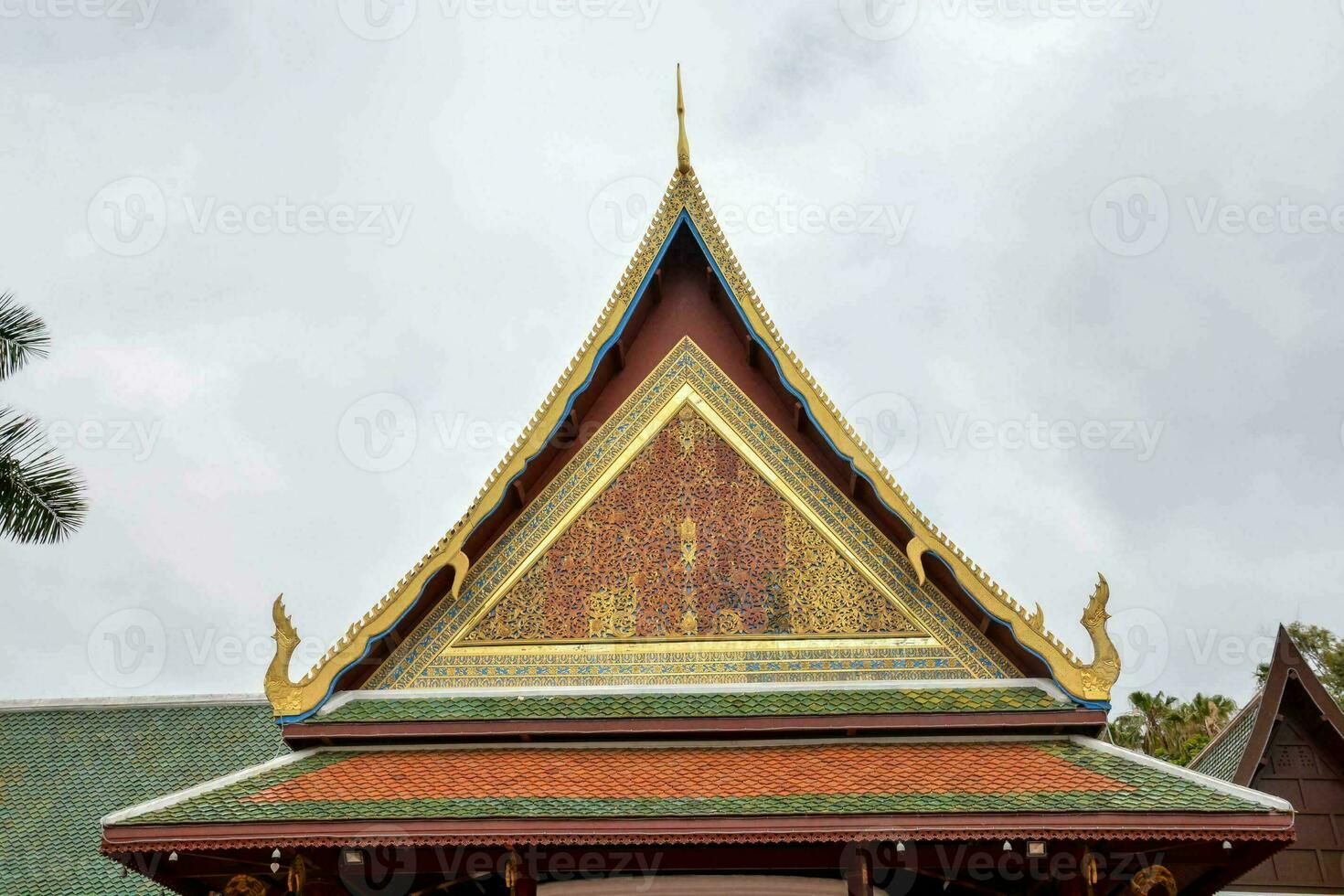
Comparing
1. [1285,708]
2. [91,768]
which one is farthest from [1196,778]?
[91,768]

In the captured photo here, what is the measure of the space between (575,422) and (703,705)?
8.04 ft

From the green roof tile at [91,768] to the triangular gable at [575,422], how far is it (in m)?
2.78

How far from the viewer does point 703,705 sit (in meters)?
8.51

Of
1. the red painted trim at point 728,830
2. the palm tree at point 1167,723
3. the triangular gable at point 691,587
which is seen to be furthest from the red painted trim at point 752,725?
the palm tree at point 1167,723

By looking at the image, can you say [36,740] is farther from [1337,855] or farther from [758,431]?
[1337,855]

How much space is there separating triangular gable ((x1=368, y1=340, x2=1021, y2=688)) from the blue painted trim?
0.96ft

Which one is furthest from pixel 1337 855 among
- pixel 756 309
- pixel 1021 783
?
pixel 756 309

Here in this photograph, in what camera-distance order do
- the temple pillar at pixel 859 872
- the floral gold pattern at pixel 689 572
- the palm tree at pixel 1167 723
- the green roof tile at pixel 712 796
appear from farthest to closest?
the palm tree at pixel 1167 723
the floral gold pattern at pixel 689 572
the temple pillar at pixel 859 872
the green roof tile at pixel 712 796

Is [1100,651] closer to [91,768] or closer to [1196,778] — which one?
[1196,778]

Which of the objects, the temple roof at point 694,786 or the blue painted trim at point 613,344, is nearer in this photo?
the temple roof at point 694,786

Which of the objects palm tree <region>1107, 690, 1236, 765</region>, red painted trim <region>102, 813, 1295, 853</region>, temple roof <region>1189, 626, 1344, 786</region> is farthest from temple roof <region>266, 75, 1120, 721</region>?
palm tree <region>1107, 690, 1236, 765</region>

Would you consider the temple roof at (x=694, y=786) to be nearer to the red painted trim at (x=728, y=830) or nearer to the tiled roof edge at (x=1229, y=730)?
the red painted trim at (x=728, y=830)

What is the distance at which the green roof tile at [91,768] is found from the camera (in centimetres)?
993

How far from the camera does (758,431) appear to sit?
31.6 feet
